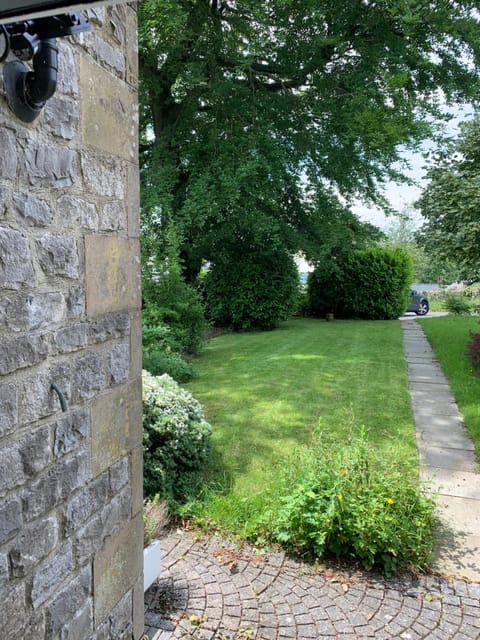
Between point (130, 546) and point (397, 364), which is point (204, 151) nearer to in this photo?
point (397, 364)

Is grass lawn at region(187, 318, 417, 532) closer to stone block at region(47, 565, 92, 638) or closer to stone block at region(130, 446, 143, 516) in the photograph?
stone block at region(130, 446, 143, 516)

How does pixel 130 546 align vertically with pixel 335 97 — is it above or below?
below

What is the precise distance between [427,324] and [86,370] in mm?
12245

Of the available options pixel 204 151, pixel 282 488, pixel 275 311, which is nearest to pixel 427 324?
pixel 275 311

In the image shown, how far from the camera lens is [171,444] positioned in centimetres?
335

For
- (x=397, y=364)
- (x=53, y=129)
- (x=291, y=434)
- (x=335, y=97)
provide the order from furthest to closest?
(x=335, y=97) → (x=397, y=364) → (x=291, y=434) → (x=53, y=129)

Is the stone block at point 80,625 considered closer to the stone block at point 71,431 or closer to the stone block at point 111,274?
the stone block at point 71,431

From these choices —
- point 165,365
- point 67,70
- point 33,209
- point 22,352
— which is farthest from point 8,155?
point 165,365

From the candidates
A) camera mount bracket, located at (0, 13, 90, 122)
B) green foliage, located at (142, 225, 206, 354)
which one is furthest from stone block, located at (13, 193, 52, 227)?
green foliage, located at (142, 225, 206, 354)

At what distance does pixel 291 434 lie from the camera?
4.74 m

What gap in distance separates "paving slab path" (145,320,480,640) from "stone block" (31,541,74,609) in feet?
3.20

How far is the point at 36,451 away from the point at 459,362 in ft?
24.6

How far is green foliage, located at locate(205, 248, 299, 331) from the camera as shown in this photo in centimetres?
1171

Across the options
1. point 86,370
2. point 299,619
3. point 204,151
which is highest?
point 204,151
